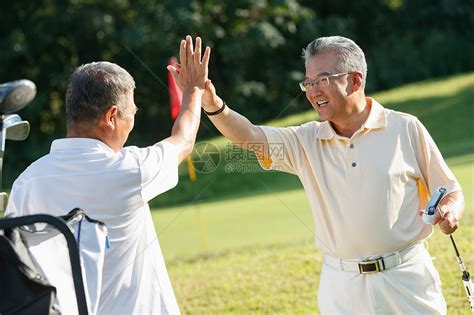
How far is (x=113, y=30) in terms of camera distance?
22234 millimetres

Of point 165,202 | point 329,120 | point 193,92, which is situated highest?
point 193,92

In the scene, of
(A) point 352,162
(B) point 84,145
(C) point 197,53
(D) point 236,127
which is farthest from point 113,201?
(A) point 352,162

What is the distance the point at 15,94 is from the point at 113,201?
70cm

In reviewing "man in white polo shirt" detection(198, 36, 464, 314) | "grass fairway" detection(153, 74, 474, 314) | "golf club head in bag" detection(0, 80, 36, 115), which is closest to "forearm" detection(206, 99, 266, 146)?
"man in white polo shirt" detection(198, 36, 464, 314)

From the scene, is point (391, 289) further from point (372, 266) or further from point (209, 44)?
point (209, 44)

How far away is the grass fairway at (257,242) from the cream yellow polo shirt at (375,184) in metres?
1.93

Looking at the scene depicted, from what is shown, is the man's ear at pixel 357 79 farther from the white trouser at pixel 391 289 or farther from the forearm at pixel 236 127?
the white trouser at pixel 391 289

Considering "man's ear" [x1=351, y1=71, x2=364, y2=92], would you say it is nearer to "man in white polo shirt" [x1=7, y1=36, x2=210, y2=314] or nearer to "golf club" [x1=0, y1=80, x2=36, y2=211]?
"man in white polo shirt" [x1=7, y1=36, x2=210, y2=314]

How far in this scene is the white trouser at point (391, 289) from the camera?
347 cm

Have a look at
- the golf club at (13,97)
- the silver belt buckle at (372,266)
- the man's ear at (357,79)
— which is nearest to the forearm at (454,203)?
the silver belt buckle at (372,266)

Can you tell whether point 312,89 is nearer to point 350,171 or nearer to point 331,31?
point 350,171

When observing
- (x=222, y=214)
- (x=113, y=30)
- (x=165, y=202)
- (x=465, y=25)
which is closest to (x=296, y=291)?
(x=222, y=214)

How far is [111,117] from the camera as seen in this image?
289 centimetres

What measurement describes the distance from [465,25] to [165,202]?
14.3 metres
